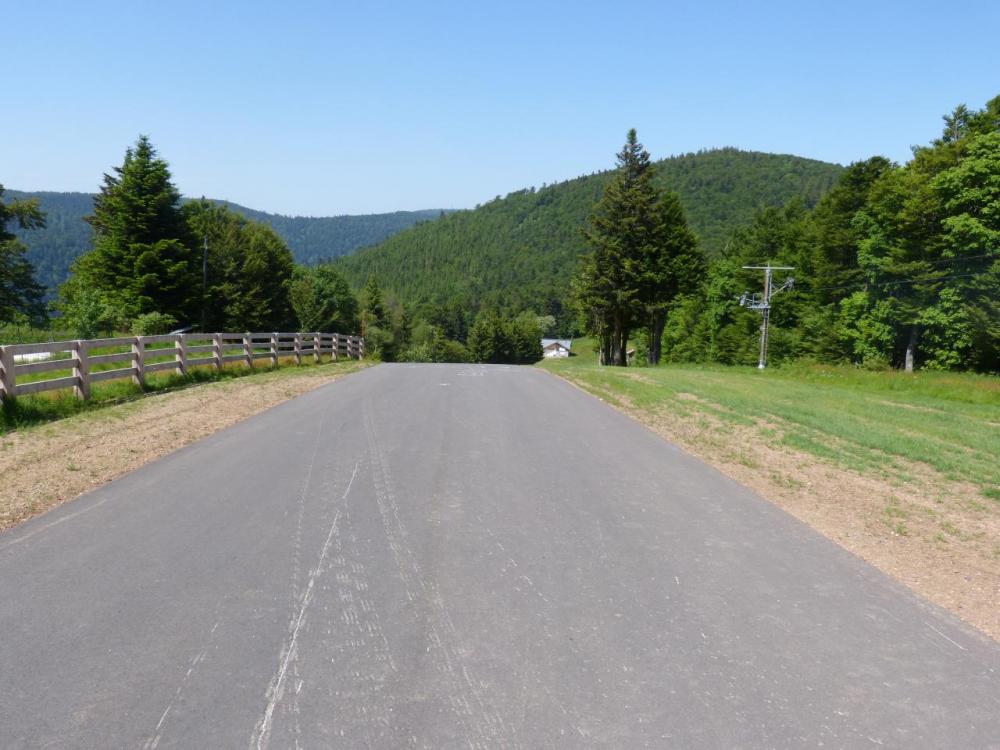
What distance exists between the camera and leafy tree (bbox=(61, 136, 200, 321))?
45.7 metres

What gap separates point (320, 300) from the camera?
Result: 264ft

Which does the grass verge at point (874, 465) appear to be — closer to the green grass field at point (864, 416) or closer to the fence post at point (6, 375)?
the green grass field at point (864, 416)

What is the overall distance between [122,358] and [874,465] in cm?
1407

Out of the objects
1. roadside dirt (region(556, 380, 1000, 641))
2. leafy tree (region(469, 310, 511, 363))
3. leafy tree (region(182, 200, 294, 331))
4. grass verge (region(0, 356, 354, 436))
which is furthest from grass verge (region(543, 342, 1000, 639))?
leafy tree (region(469, 310, 511, 363))

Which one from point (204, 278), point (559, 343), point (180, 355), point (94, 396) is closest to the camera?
point (94, 396)

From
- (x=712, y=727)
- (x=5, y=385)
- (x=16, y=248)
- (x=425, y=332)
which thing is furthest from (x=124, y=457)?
(x=425, y=332)

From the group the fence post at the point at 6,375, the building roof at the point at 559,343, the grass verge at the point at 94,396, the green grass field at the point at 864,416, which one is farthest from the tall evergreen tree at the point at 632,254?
the building roof at the point at 559,343

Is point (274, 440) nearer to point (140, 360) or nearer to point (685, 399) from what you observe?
point (140, 360)

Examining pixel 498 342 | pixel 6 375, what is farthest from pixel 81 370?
pixel 498 342

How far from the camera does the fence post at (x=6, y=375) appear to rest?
33.6ft

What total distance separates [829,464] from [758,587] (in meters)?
5.36

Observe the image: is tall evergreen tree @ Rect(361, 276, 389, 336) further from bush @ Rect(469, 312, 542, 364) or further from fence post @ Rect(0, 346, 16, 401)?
fence post @ Rect(0, 346, 16, 401)

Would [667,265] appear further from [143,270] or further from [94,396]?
[94,396]

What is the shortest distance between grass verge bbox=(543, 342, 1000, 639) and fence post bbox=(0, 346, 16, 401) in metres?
10.5
